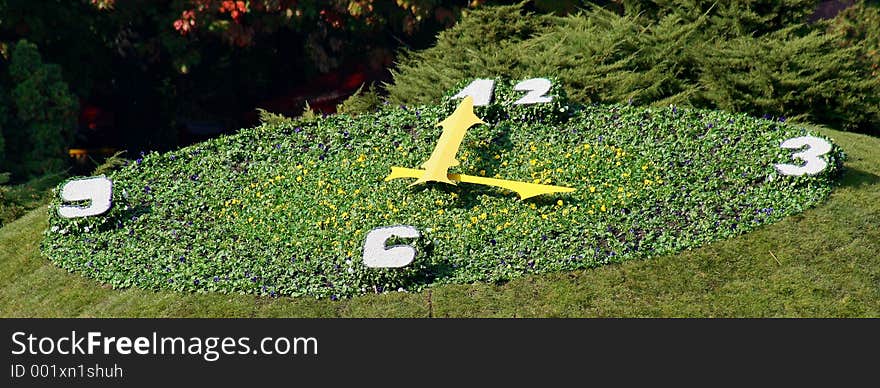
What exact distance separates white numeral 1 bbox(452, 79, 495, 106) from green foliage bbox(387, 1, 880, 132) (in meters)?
0.87

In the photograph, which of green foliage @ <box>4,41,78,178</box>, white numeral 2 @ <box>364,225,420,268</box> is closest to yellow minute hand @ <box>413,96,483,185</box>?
white numeral 2 @ <box>364,225,420,268</box>

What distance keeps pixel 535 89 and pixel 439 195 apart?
194 centimetres

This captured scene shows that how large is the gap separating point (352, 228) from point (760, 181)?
3.40 metres

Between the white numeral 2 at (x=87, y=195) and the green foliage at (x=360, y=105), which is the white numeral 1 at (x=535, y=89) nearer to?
the green foliage at (x=360, y=105)

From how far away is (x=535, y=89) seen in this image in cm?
1102

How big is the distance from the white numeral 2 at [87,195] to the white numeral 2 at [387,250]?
2656 millimetres

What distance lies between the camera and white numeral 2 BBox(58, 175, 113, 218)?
32.0ft

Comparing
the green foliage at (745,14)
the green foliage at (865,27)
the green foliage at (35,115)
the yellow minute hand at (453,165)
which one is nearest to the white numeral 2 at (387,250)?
the yellow minute hand at (453,165)

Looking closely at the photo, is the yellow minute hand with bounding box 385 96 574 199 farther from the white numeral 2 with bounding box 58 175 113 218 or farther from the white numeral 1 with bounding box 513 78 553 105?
the white numeral 2 with bounding box 58 175 113 218

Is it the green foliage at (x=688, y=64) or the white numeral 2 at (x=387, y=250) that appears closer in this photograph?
the white numeral 2 at (x=387, y=250)

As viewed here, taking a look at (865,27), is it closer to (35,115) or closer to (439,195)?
(439,195)

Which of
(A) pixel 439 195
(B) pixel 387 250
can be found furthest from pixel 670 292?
(A) pixel 439 195

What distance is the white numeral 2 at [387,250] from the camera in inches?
324

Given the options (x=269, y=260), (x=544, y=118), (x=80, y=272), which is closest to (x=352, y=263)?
(x=269, y=260)
